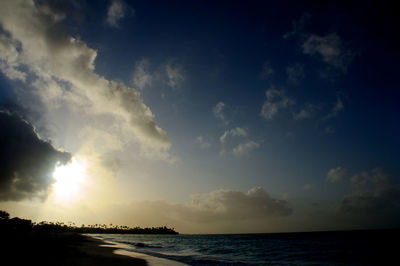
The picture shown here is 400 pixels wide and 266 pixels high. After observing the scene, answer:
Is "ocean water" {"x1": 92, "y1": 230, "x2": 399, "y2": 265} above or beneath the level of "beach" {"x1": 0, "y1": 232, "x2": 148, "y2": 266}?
beneath

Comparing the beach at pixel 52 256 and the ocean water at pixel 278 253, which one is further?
the ocean water at pixel 278 253

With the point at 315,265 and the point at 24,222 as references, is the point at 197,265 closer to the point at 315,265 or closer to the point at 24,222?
the point at 315,265

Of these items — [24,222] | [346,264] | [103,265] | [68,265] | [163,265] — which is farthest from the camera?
[24,222]

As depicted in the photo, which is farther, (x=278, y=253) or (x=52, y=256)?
(x=278, y=253)

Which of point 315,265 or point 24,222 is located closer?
point 315,265

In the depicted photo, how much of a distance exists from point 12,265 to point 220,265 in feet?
62.4

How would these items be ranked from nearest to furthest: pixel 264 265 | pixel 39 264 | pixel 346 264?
pixel 39 264 → pixel 264 265 → pixel 346 264

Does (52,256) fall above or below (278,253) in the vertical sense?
above

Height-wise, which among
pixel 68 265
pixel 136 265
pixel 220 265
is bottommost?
pixel 220 265

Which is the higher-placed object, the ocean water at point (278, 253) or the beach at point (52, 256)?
the beach at point (52, 256)

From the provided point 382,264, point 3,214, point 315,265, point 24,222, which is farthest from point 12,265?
point 3,214

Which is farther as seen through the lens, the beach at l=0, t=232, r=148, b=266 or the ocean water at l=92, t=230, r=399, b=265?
the ocean water at l=92, t=230, r=399, b=265

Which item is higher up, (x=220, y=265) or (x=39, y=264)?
(x=39, y=264)

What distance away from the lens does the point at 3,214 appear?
8912cm
